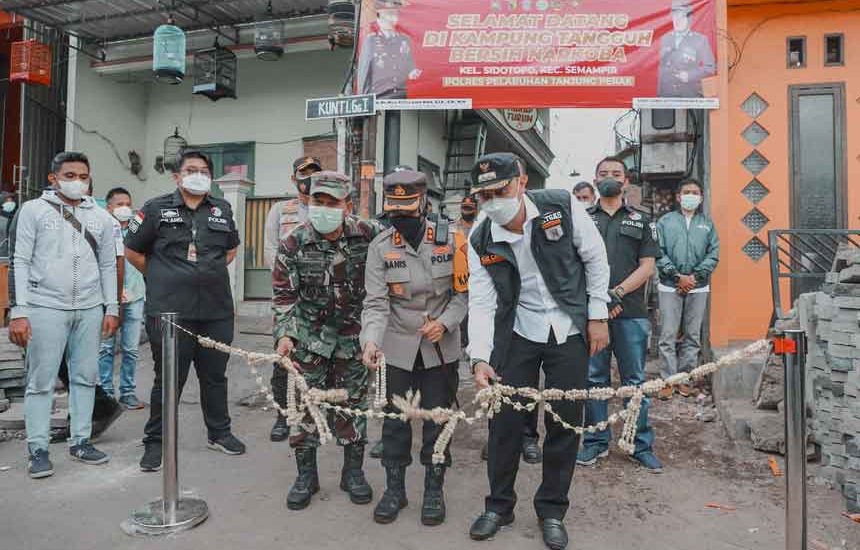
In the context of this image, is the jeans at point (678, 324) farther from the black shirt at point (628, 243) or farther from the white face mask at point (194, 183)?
the white face mask at point (194, 183)

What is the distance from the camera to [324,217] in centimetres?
322

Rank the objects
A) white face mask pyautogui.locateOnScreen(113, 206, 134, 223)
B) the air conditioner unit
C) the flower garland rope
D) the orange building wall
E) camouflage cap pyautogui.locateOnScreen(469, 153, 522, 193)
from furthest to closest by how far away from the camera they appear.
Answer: the air conditioner unit
the orange building wall
white face mask pyautogui.locateOnScreen(113, 206, 134, 223)
camouflage cap pyautogui.locateOnScreen(469, 153, 522, 193)
the flower garland rope

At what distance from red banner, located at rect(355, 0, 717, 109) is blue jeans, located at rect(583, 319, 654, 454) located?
10.3 ft

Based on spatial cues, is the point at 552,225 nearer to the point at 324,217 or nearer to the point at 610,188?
the point at 324,217

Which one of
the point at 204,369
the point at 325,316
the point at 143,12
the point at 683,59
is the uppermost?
the point at 143,12

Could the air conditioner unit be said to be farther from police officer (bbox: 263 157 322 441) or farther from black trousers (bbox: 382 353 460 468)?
black trousers (bbox: 382 353 460 468)

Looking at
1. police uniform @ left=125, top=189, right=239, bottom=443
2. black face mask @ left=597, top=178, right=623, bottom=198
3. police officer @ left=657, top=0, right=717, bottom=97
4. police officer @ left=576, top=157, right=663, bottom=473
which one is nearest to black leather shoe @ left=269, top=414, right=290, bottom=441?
police uniform @ left=125, top=189, right=239, bottom=443

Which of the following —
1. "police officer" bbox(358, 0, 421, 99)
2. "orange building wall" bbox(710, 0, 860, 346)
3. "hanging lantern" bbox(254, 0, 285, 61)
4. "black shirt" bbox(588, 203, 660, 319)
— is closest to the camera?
"black shirt" bbox(588, 203, 660, 319)

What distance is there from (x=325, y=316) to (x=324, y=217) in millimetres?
590

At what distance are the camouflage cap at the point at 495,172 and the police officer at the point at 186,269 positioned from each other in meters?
2.13

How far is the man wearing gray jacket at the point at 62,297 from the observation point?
3.72 meters

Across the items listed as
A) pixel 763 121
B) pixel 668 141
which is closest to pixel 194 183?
pixel 668 141

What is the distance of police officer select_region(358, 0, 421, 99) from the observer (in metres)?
6.50

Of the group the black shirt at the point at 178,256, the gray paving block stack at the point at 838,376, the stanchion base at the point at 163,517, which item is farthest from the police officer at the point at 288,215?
the gray paving block stack at the point at 838,376
